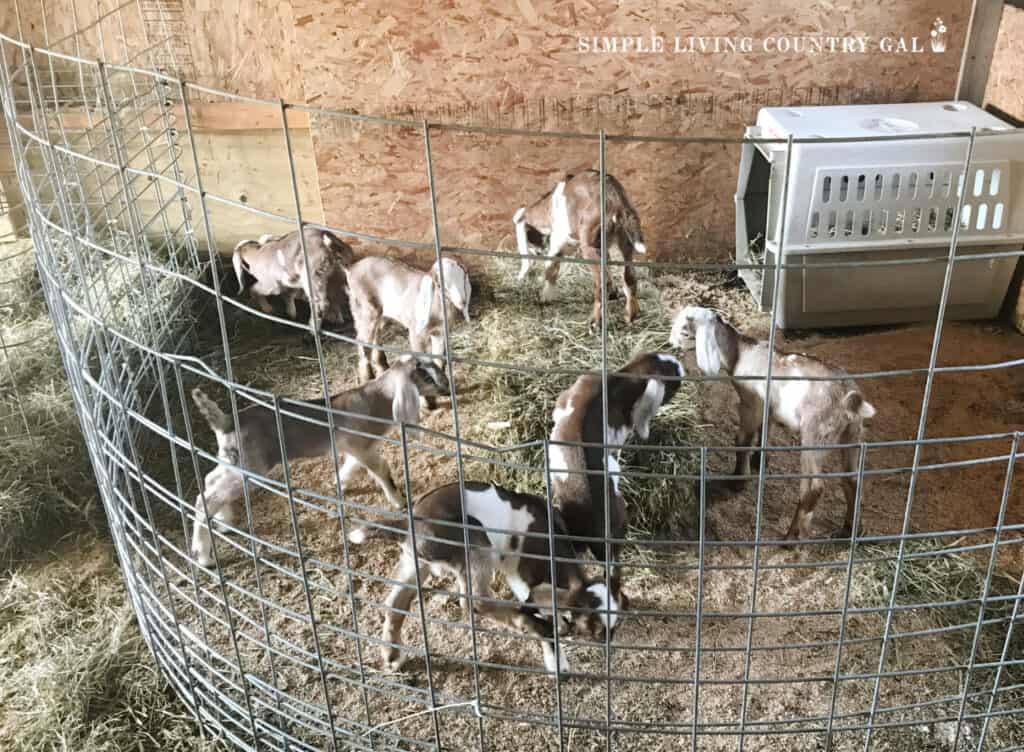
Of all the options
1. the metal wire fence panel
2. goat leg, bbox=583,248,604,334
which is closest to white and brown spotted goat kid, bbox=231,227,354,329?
the metal wire fence panel

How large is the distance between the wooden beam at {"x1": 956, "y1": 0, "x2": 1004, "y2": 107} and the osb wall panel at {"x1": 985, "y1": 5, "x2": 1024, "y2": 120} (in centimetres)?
4

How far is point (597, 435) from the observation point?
14.5ft

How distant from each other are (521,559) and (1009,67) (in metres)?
4.58

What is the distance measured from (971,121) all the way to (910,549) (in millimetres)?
2997

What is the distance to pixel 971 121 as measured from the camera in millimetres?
6133

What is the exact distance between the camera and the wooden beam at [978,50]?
20.5 ft

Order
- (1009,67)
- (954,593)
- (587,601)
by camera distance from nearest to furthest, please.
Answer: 1. (587,601)
2. (954,593)
3. (1009,67)

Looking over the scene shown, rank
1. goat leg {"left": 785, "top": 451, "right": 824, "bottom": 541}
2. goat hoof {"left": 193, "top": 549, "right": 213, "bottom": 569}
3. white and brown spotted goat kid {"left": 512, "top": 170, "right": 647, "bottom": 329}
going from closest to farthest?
1. goat leg {"left": 785, "top": 451, "right": 824, "bottom": 541}
2. goat hoof {"left": 193, "top": 549, "right": 213, "bottom": 569}
3. white and brown spotted goat kid {"left": 512, "top": 170, "right": 647, "bottom": 329}

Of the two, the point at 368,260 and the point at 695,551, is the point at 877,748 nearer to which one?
Result: the point at 695,551

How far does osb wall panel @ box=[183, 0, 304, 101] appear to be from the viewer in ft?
21.3

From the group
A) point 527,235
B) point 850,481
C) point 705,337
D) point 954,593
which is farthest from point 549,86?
point 954,593

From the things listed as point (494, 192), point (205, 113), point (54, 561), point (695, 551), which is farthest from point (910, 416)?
point (205, 113)

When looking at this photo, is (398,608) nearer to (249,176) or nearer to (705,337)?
(705,337)

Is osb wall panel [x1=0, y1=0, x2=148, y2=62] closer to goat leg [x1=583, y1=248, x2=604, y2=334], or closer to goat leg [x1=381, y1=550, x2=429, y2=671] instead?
goat leg [x1=583, y1=248, x2=604, y2=334]
